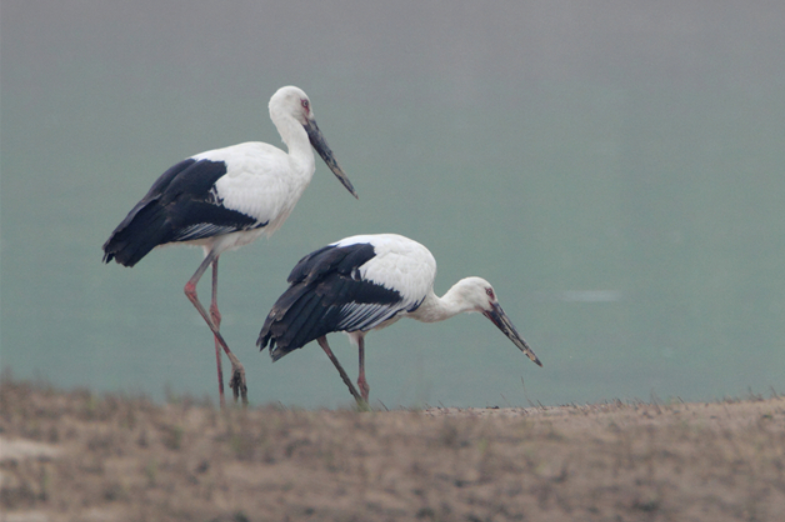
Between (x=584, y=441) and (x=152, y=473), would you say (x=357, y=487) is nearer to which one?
(x=152, y=473)

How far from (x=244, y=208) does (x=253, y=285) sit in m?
Result: 18.2

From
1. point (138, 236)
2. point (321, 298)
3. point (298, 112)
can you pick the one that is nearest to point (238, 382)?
point (321, 298)

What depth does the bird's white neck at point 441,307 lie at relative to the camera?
834cm

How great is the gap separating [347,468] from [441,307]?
430 cm

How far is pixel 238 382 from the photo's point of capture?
759cm

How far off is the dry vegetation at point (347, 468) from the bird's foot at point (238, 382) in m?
2.39

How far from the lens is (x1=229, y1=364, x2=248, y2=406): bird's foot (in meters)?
7.53

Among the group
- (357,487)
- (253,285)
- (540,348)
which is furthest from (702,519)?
(253,285)

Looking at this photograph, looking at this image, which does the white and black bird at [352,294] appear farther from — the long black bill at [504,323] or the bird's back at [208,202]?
the long black bill at [504,323]

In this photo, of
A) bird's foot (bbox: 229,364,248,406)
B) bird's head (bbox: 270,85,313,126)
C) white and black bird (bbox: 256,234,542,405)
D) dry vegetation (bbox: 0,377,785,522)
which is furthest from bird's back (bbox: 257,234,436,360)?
dry vegetation (bbox: 0,377,785,522)

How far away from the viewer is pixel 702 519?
13.5 ft

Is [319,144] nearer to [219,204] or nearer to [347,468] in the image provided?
[219,204]

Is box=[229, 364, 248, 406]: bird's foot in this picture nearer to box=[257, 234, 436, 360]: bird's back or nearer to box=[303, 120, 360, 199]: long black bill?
box=[257, 234, 436, 360]: bird's back

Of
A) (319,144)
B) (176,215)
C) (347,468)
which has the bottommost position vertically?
(347,468)
